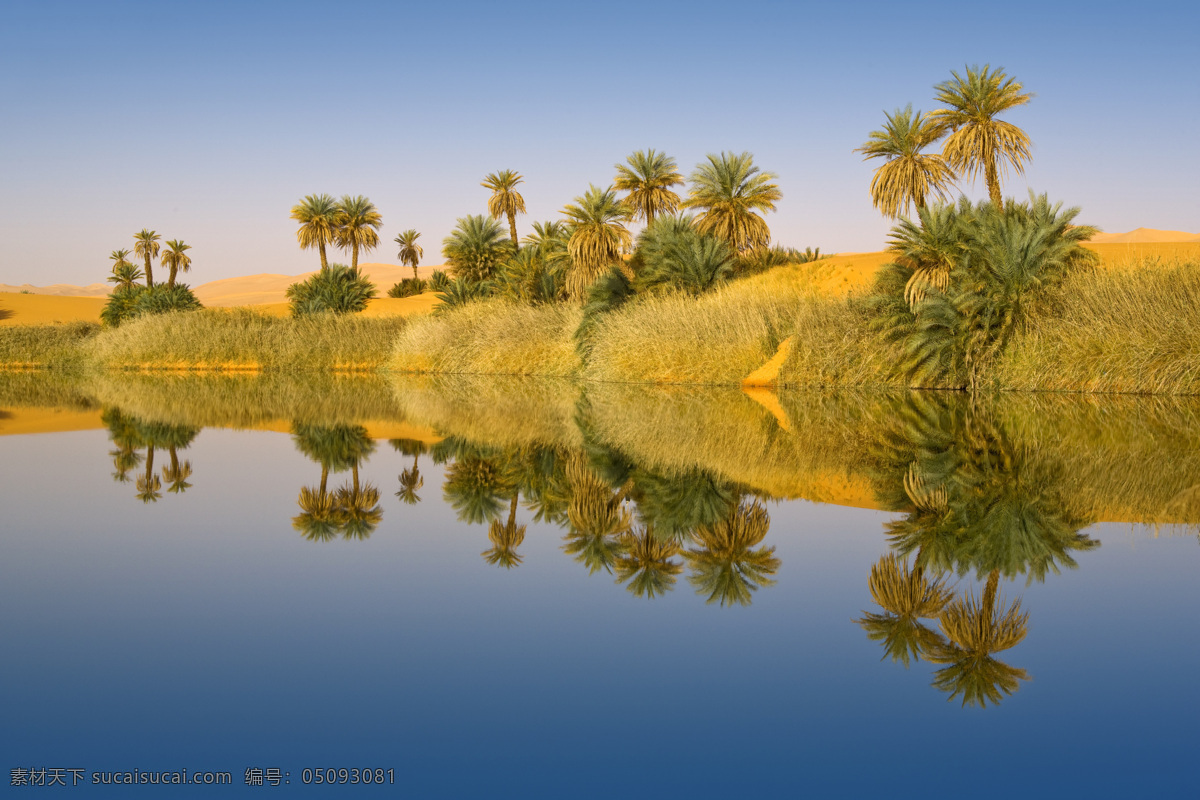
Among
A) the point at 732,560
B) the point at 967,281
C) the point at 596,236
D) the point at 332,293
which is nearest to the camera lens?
the point at 732,560

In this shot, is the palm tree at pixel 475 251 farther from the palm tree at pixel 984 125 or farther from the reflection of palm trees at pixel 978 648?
the reflection of palm trees at pixel 978 648

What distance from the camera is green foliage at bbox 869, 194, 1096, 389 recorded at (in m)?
25.2

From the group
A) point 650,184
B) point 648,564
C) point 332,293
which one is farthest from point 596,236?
point 648,564

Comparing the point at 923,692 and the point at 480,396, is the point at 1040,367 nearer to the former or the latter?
the point at 480,396

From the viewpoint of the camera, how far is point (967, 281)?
25734 millimetres

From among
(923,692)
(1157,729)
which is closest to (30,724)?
(923,692)

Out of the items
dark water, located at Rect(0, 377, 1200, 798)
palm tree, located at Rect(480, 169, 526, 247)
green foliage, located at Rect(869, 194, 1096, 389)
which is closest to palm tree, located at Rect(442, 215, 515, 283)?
palm tree, located at Rect(480, 169, 526, 247)

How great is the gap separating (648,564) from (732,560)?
22.2 inches

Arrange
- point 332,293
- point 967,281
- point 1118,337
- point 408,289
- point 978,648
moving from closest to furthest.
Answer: point 978,648 → point 1118,337 → point 967,281 → point 332,293 → point 408,289

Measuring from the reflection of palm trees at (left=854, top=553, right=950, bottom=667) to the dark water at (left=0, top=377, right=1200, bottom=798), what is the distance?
0.02m

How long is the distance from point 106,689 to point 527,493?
581 centimetres

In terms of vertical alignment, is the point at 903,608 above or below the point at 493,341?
below

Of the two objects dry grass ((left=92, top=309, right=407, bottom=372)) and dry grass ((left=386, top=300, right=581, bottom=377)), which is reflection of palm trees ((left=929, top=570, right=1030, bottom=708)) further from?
dry grass ((left=92, top=309, right=407, bottom=372))

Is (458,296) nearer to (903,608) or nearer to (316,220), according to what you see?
(316,220)
